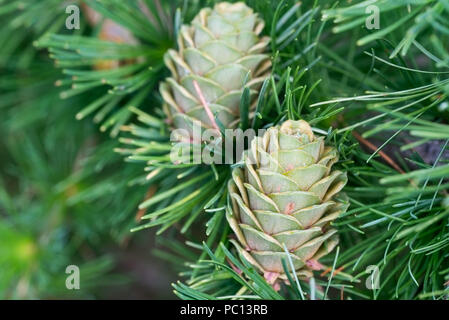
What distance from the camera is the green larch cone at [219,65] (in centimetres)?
44

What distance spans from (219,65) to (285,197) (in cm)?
14

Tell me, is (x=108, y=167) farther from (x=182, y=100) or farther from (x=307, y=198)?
(x=307, y=198)

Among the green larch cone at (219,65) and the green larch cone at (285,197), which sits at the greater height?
the green larch cone at (219,65)

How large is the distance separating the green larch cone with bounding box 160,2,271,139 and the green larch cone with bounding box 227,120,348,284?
66mm

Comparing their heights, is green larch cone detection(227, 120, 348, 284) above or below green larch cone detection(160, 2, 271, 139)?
below

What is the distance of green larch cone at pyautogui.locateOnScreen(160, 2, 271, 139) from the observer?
0.44m

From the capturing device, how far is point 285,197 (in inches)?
14.8

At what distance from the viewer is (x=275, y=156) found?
1.23ft

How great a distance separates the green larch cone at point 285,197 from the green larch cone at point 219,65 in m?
0.07

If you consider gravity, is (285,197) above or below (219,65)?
below

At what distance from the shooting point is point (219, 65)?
0.44 m

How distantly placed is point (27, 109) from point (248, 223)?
44 centimetres

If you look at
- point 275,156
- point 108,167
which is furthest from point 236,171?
point 108,167

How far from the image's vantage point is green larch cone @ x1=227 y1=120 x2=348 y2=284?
37 centimetres
